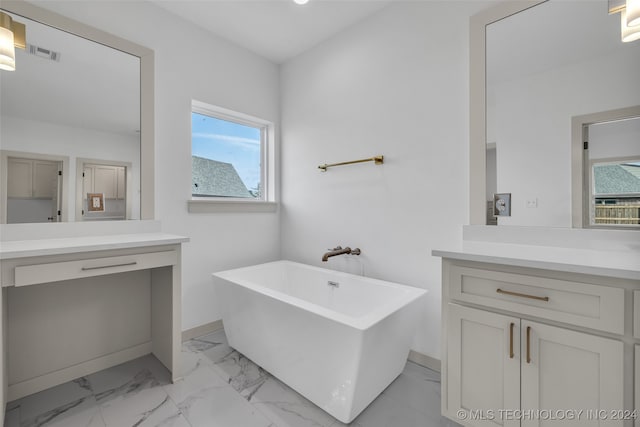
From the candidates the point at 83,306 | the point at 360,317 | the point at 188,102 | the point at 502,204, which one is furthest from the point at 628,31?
the point at 83,306

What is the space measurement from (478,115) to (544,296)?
3.68ft

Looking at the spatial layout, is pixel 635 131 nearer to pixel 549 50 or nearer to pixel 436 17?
pixel 549 50

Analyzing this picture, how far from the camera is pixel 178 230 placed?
2246 mm

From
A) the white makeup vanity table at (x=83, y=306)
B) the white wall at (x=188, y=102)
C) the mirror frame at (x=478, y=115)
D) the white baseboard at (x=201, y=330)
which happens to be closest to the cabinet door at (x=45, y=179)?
the white makeup vanity table at (x=83, y=306)

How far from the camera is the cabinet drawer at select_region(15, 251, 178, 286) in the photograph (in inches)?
50.9

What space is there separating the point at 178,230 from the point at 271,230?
939 mm

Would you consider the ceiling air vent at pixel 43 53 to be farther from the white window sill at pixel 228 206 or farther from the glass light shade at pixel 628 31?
the glass light shade at pixel 628 31

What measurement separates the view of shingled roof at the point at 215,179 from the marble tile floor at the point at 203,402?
1.44 metres

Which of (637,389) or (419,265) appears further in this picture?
(419,265)

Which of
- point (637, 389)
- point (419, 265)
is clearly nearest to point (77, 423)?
point (419, 265)

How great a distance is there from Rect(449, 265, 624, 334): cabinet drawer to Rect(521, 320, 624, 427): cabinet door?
2.2 inches

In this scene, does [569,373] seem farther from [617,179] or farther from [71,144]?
[71,144]

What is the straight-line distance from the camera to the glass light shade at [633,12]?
44.5 inches

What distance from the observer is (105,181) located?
188 cm
